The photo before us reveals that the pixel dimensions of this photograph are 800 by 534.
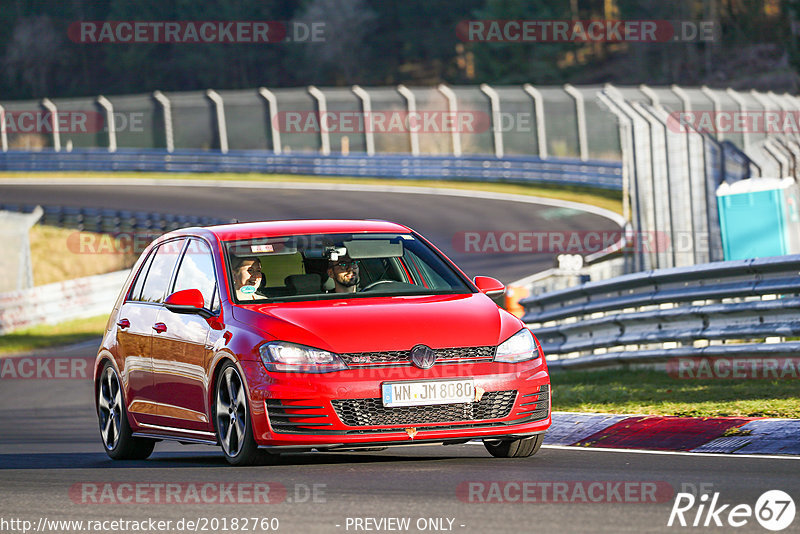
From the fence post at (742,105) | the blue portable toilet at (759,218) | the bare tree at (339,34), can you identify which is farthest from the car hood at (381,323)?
the bare tree at (339,34)

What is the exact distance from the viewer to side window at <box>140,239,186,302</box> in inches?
404

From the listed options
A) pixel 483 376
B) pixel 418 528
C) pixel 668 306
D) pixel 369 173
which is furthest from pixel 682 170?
pixel 369 173

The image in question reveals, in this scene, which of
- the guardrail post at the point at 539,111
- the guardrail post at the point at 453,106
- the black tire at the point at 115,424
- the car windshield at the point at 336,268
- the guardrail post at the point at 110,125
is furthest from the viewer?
the guardrail post at the point at 110,125

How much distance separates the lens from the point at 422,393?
8398 millimetres

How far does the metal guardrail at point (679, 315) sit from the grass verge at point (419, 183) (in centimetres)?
2298

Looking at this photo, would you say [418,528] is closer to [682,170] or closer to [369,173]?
[682,170]

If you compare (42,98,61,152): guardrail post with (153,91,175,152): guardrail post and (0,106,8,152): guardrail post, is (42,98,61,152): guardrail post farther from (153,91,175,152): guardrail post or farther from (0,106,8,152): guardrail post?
(153,91,175,152): guardrail post

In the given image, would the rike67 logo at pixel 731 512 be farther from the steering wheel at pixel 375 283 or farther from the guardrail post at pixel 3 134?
the guardrail post at pixel 3 134

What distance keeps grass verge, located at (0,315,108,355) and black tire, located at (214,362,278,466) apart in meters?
17.7

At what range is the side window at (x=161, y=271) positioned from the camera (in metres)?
10.3

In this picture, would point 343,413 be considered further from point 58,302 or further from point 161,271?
point 58,302

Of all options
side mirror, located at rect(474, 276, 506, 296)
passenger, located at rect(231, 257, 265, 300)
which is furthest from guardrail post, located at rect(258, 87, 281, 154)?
passenger, located at rect(231, 257, 265, 300)

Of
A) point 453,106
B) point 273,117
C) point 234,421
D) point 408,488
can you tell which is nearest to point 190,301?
point 234,421

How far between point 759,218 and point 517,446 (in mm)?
8541
